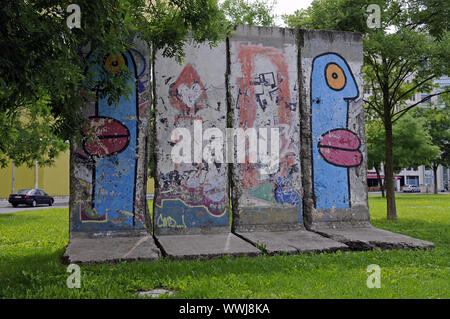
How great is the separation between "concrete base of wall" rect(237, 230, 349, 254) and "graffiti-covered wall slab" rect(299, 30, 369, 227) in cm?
81

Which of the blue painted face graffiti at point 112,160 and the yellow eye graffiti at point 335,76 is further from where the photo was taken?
the yellow eye graffiti at point 335,76

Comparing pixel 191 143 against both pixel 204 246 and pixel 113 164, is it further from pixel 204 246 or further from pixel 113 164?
pixel 204 246

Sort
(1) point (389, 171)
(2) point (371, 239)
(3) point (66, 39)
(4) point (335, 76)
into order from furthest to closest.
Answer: (1) point (389, 171) < (4) point (335, 76) < (2) point (371, 239) < (3) point (66, 39)

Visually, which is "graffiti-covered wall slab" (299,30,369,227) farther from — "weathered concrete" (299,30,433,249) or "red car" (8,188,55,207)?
"red car" (8,188,55,207)

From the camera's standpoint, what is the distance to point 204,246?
680 centimetres

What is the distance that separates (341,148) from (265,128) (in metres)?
1.84

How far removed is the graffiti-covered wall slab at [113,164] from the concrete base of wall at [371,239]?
3735 mm

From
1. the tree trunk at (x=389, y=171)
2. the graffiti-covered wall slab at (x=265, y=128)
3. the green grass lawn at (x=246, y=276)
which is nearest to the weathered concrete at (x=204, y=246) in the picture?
the green grass lawn at (x=246, y=276)

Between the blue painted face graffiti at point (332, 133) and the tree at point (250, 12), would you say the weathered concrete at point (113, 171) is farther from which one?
the tree at point (250, 12)

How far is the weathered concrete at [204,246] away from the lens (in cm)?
635

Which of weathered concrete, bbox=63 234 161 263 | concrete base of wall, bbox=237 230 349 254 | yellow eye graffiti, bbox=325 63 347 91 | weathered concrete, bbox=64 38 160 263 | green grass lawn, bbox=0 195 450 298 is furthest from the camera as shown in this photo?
yellow eye graffiti, bbox=325 63 347 91

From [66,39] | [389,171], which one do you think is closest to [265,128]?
[66,39]

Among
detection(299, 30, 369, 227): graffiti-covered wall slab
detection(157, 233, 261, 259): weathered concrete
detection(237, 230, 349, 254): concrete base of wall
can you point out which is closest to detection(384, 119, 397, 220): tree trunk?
A: detection(299, 30, 369, 227): graffiti-covered wall slab

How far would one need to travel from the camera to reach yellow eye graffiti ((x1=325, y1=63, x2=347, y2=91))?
29.3ft
